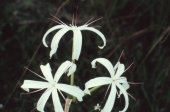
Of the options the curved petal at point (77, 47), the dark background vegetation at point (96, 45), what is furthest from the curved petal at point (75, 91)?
the dark background vegetation at point (96, 45)

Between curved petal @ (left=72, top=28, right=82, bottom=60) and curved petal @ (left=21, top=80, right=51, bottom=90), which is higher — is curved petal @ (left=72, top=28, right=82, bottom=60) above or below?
above

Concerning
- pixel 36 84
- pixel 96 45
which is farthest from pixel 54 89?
pixel 96 45

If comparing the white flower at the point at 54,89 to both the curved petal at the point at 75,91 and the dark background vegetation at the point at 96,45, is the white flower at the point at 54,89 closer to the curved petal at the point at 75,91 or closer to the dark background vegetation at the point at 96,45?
the curved petal at the point at 75,91

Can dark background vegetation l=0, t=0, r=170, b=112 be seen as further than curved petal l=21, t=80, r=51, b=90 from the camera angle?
Yes

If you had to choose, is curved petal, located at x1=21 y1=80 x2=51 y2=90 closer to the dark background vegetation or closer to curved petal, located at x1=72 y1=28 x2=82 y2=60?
curved petal, located at x1=72 y1=28 x2=82 y2=60

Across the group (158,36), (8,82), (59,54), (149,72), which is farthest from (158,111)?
(8,82)

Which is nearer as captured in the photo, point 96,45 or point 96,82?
point 96,82

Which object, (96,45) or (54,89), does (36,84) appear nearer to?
(54,89)

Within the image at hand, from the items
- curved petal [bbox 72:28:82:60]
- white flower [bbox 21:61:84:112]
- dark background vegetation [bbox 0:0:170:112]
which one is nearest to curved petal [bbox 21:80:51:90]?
white flower [bbox 21:61:84:112]

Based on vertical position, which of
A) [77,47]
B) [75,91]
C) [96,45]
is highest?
[96,45]
